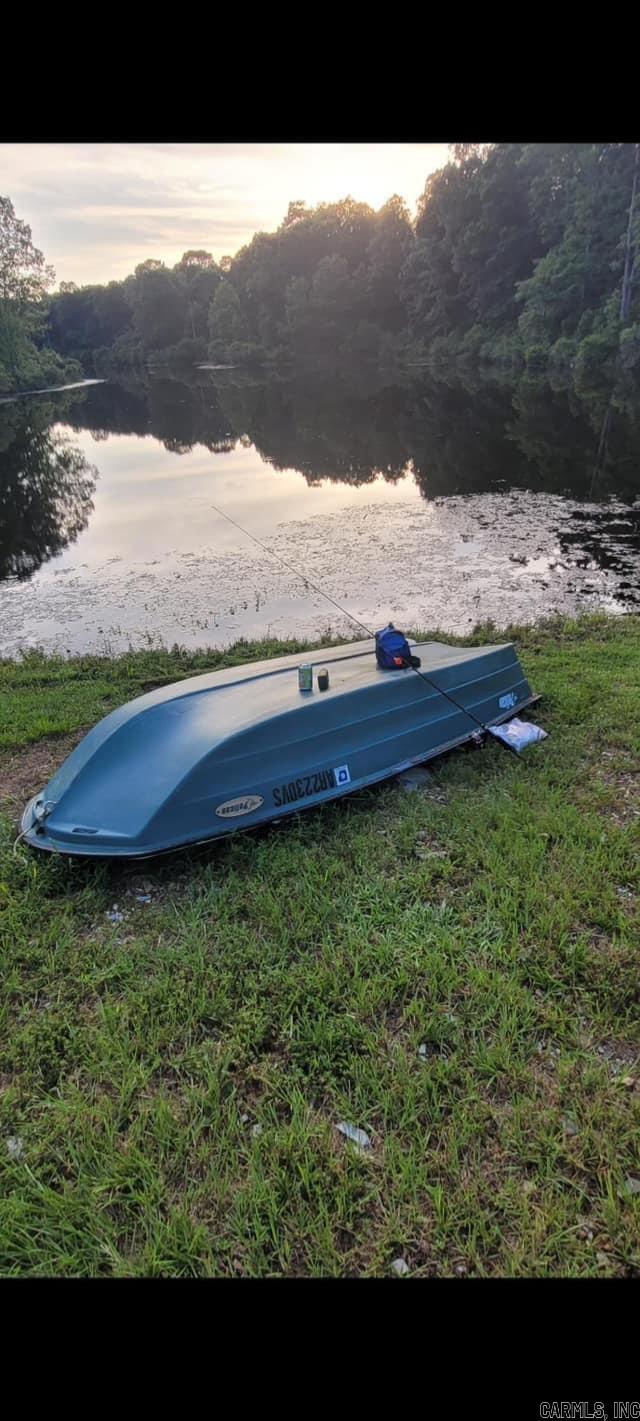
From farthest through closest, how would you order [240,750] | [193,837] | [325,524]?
[325,524], [240,750], [193,837]

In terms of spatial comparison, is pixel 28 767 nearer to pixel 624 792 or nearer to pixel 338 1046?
pixel 338 1046

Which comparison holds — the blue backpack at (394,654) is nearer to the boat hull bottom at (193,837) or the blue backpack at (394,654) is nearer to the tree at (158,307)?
the boat hull bottom at (193,837)

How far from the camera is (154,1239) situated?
2.19m

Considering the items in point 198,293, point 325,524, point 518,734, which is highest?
point 198,293

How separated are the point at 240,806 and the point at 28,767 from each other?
2.27 m

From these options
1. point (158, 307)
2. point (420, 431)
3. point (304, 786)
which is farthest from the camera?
point (158, 307)

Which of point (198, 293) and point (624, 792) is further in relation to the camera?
point (198, 293)

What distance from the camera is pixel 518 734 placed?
5285 mm

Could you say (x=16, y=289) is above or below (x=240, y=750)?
above

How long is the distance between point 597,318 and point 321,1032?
1542 inches

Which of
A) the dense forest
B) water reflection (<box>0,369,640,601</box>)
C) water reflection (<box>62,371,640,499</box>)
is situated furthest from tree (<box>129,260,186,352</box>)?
water reflection (<box>0,369,640,601</box>)

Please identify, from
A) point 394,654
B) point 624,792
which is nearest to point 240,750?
point 394,654

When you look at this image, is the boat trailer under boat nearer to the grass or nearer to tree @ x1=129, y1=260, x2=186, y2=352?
the grass
